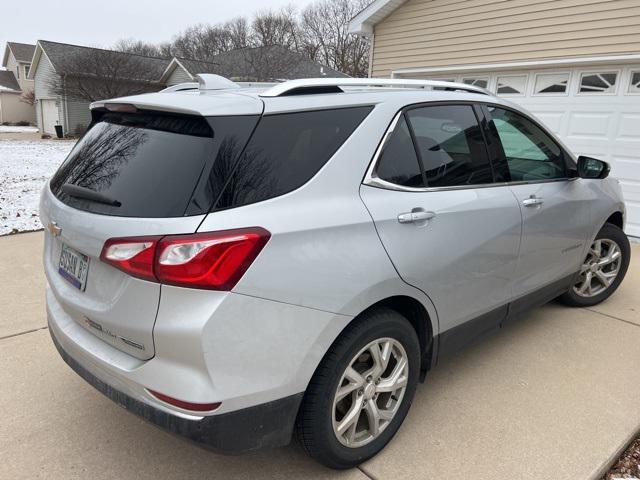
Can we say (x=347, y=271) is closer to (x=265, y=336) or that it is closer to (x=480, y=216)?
(x=265, y=336)

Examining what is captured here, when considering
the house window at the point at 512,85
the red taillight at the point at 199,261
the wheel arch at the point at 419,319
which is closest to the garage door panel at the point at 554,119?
the house window at the point at 512,85

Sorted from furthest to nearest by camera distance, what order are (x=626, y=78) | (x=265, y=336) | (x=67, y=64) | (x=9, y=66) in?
1. (x=9, y=66)
2. (x=67, y=64)
3. (x=626, y=78)
4. (x=265, y=336)

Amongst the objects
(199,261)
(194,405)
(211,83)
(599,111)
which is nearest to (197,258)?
(199,261)

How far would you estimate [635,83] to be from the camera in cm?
691

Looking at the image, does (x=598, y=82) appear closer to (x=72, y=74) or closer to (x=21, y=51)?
(x=72, y=74)

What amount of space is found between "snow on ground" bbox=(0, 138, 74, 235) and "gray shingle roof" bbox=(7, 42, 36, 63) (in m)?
31.8

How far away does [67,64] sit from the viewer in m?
25.3

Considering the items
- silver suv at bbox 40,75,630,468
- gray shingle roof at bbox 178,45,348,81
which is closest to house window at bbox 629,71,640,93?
silver suv at bbox 40,75,630,468

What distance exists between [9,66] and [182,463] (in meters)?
57.8

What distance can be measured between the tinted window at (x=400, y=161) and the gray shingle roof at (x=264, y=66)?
2211 cm

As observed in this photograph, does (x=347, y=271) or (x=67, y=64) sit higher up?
(x=67, y=64)

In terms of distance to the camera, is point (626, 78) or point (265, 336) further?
point (626, 78)

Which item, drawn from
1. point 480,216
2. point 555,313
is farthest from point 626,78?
point 480,216

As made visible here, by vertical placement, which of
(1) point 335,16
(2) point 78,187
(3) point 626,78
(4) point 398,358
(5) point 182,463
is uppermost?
(1) point 335,16
